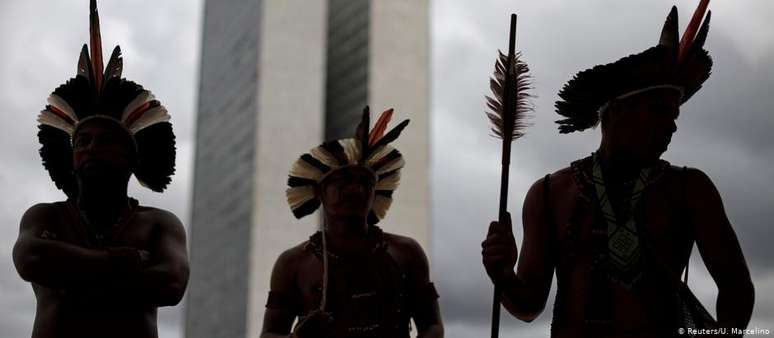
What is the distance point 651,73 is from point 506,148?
0.51m

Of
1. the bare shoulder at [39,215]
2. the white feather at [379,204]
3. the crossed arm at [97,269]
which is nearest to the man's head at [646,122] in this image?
the white feather at [379,204]

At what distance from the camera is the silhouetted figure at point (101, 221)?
288 cm

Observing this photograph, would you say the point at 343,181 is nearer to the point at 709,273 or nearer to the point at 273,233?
the point at 709,273

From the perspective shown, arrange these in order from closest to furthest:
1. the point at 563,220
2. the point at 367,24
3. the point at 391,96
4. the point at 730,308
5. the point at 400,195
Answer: the point at 730,308, the point at 563,220, the point at 400,195, the point at 391,96, the point at 367,24

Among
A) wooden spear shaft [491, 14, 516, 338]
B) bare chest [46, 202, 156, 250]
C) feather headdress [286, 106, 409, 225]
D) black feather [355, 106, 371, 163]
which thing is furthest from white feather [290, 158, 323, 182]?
wooden spear shaft [491, 14, 516, 338]

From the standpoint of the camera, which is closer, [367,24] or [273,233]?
[273,233]

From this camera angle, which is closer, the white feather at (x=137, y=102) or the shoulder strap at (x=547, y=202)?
the shoulder strap at (x=547, y=202)

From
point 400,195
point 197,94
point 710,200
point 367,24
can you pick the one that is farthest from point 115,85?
point 197,94

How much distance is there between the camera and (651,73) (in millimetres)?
2787

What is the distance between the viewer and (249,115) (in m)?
13.2

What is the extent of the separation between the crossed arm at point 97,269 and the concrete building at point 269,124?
347 inches

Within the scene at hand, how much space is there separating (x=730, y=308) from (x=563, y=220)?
567mm

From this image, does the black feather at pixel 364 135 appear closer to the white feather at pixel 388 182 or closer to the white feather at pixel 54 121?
the white feather at pixel 388 182

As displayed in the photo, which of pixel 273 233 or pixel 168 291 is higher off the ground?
pixel 273 233
